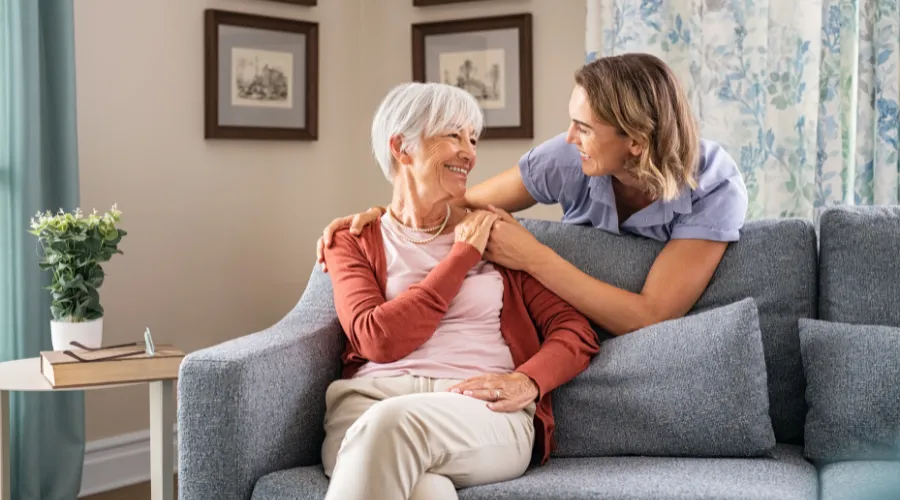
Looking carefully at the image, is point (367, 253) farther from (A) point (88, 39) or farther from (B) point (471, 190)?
(A) point (88, 39)

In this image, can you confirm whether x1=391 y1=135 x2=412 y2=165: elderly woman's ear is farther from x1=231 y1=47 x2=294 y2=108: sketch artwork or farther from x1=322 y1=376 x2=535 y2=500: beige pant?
x1=231 y1=47 x2=294 y2=108: sketch artwork

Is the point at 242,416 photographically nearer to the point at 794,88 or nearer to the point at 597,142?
the point at 597,142

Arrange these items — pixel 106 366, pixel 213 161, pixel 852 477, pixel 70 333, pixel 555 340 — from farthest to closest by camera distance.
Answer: pixel 213 161
pixel 70 333
pixel 106 366
pixel 555 340
pixel 852 477

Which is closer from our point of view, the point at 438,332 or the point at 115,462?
the point at 438,332

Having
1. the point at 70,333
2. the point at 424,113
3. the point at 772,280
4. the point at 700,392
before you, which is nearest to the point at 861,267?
the point at 772,280

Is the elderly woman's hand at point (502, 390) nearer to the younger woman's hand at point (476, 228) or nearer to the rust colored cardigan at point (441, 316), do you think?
the rust colored cardigan at point (441, 316)

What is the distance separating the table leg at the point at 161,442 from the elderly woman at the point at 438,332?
521 mm

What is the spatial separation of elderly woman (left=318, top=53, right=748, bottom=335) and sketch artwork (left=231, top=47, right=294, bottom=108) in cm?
139

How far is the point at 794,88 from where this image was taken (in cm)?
295

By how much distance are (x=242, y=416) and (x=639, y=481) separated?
2.39 feet

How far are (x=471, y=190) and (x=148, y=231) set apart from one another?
3.85 ft

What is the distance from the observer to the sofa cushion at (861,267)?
207 cm

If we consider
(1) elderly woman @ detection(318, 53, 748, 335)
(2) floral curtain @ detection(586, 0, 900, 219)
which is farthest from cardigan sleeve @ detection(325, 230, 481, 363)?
(2) floral curtain @ detection(586, 0, 900, 219)

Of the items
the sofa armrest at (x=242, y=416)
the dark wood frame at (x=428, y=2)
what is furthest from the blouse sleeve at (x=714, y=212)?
the dark wood frame at (x=428, y=2)
